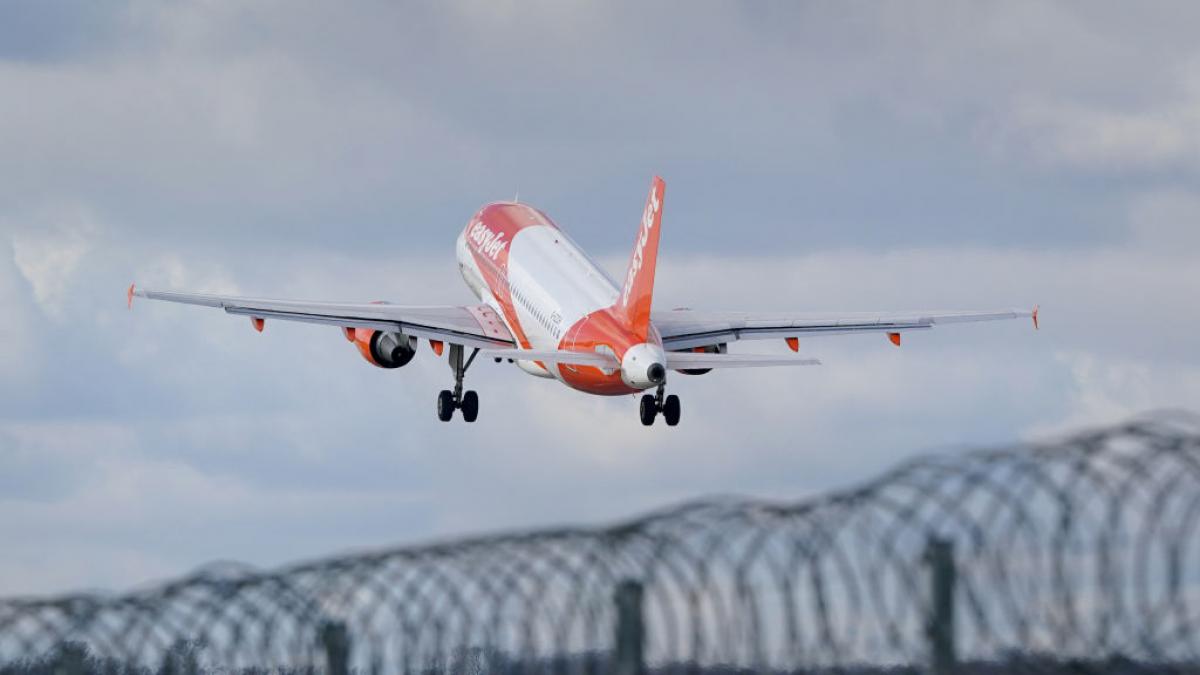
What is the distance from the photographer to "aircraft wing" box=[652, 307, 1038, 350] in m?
88.5

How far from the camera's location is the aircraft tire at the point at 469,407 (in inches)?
3570

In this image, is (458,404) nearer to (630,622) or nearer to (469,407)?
(469,407)

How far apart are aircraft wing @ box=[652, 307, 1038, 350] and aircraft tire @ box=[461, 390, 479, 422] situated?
9.03 metres

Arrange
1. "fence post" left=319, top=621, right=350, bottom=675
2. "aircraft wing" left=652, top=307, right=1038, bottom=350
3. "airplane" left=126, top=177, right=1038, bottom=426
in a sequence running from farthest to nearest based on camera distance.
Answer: "aircraft wing" left=652, top=307, right=1038, bottom=350 → "airplane" left=126, top=177, right=1038, bottom=426 → "fence post" left=319, top=621, right=350, bottom=675

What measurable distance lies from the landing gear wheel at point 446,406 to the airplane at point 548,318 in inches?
2.5

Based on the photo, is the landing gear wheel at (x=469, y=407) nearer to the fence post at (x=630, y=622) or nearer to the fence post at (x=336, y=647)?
the fence post at (x=336, y=647)

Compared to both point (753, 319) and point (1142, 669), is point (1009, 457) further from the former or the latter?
point (753, 319)

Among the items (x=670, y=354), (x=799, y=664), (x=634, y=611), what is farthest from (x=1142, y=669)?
(x=670, y=354)

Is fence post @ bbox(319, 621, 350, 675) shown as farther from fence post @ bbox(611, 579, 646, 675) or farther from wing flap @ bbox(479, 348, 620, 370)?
wing flap @ bbox(479, 348, 620, 370)

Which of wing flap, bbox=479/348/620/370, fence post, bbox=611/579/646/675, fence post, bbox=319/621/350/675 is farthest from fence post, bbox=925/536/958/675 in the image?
wing flap, bbox=479/348/620/370

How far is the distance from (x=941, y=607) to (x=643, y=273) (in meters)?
56.1

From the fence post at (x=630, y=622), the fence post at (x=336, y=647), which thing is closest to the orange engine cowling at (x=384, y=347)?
the fence post at (x=336, y=647)

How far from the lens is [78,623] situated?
27562 millimetres

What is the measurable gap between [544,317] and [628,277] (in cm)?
→ 688
